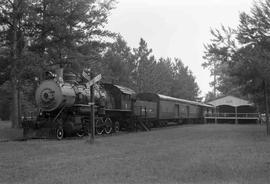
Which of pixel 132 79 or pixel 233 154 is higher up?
pixel 132 79

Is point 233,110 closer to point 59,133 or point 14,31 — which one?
point 14,31

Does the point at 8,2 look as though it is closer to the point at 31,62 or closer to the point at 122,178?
the point at 31,62

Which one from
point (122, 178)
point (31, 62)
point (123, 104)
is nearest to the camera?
point (122, 178)

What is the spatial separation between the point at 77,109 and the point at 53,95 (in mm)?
1616

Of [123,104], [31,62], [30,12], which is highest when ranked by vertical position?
[30,12]

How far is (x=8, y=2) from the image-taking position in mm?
24969

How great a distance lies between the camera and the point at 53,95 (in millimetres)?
20500

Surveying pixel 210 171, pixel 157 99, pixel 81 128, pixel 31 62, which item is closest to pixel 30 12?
pixel 31 62

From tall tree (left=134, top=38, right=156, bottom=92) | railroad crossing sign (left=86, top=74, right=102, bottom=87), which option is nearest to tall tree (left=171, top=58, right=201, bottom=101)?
tall tree (left=134, top=38, right=156, bottom=92)

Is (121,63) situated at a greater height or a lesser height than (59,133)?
greater

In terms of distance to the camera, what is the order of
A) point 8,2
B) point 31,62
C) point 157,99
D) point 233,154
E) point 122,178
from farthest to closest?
point 157,99, point 8,2, point 31,62, point 233,154, point 122,178

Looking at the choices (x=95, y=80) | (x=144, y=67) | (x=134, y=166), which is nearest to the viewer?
(x=134, y=166)

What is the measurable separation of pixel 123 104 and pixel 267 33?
36.7ft

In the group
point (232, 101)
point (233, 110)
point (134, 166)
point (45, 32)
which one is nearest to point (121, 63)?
point (233, 110)
